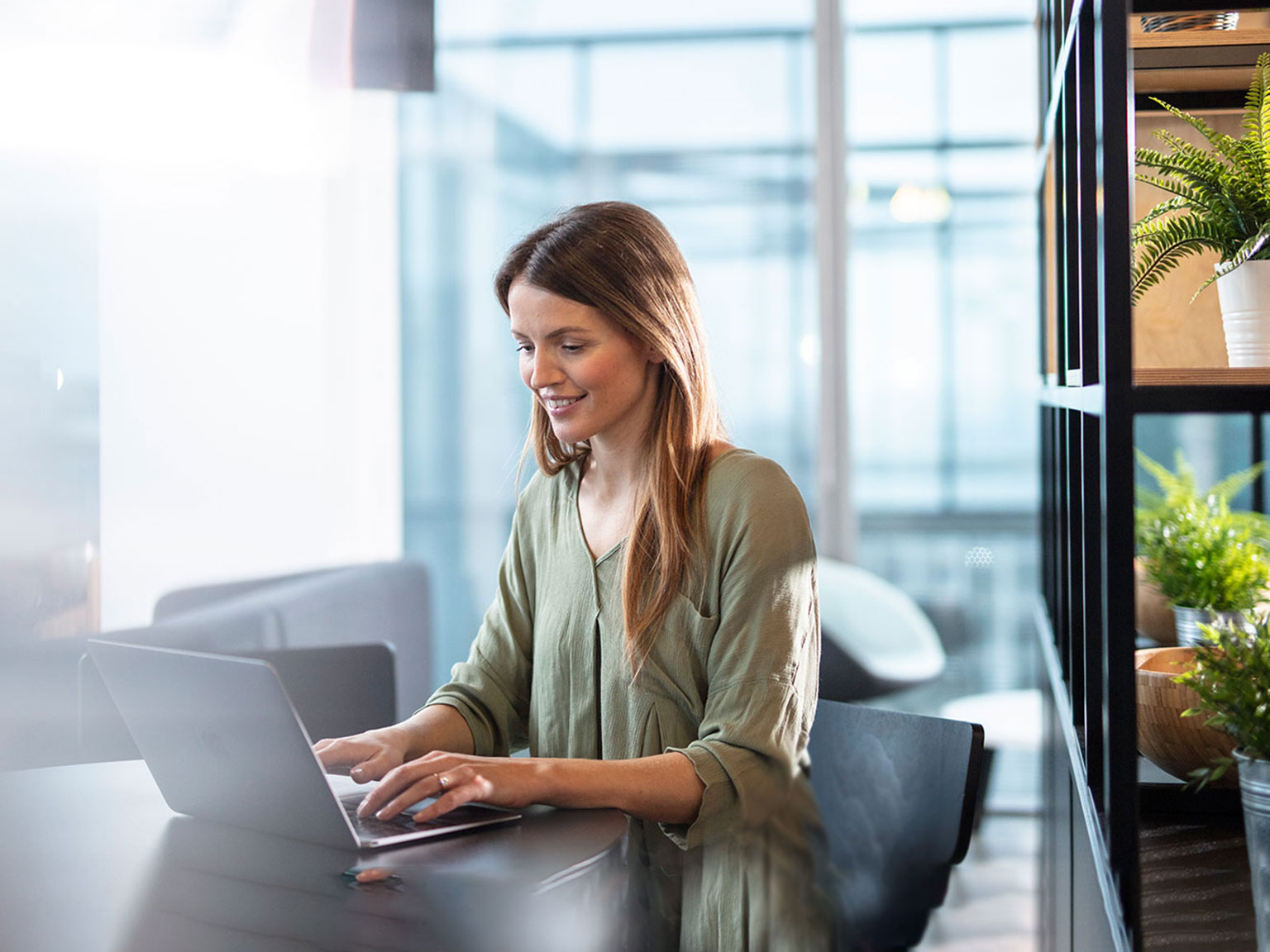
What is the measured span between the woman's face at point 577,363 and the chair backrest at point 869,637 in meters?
1.86

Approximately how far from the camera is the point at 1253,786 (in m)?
1.00

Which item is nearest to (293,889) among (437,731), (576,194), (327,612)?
(437,731)

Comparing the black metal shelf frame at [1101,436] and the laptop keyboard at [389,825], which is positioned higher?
the black metal shelf frame at [1101,436]

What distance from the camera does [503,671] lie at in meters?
1.77

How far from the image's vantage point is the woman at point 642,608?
4.70 feet

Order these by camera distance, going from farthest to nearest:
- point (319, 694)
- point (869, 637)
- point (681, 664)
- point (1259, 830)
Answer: point (869, 637)
point (319, 694)
point (681, 664)
point (1259, 830)

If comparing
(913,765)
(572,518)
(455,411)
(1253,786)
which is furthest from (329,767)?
(455,411)

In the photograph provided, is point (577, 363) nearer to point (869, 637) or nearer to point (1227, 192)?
point (1227, 192)

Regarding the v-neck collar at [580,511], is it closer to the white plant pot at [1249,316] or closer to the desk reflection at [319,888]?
the desk reflection at [319,888]

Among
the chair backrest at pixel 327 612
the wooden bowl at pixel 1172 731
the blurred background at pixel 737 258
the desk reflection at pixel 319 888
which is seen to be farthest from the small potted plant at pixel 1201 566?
the blurred background at pixel 737 258

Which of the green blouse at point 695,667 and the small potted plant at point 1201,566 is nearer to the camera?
the green blouse at point 695,667

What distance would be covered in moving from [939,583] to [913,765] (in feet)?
8.40

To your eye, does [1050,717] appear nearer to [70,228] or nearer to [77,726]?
[77,726]

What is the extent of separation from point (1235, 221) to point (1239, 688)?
1.61 ft
